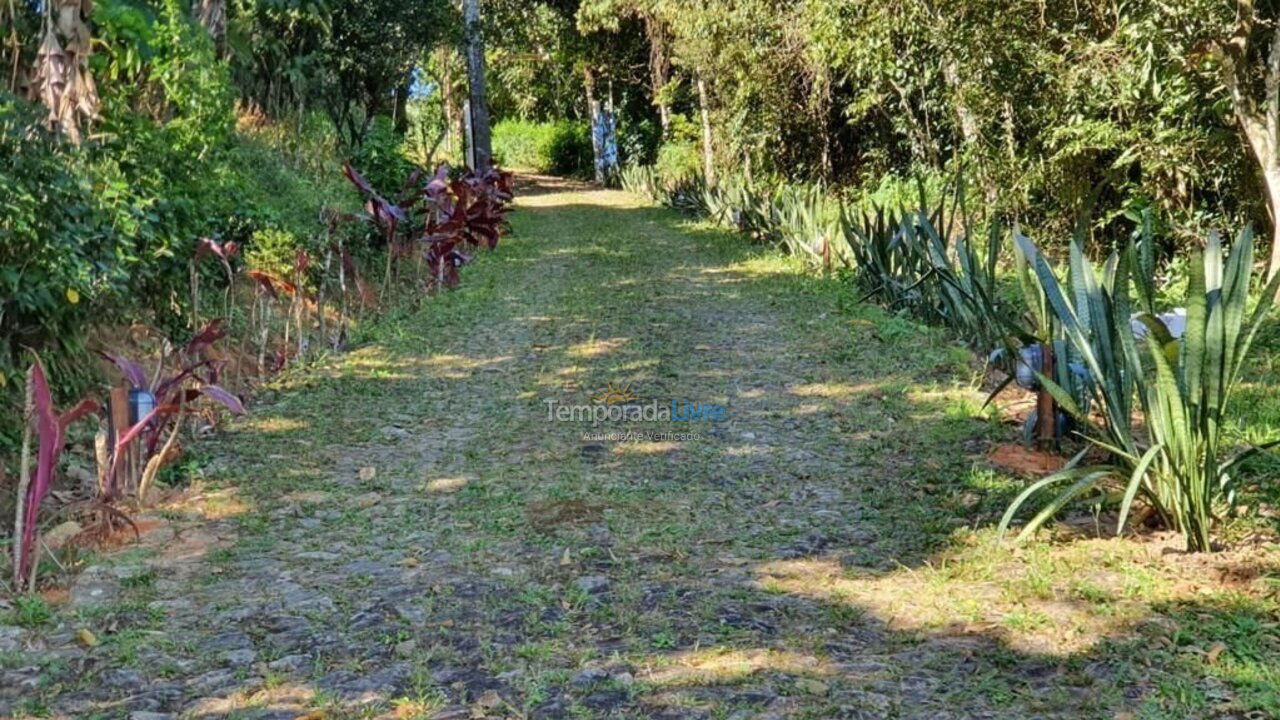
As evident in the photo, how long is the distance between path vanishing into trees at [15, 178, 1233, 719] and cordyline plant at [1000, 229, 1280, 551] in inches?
19.8

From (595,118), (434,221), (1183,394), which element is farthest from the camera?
(595,118)

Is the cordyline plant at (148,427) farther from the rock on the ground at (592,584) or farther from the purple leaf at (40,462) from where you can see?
the rock on the ground at (592,584)

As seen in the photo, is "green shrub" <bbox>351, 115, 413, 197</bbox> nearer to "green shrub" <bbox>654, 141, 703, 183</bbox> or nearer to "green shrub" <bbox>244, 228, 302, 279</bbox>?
"green shrub" <bbox>244, 228, 302, 279</bbox>

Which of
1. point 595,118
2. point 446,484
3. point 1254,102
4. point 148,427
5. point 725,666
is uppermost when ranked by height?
point 595,118

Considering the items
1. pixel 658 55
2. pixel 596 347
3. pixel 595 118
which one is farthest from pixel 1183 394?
pixel 595 118

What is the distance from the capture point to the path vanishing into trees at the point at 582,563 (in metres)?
2.67

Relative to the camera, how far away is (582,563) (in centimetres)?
350

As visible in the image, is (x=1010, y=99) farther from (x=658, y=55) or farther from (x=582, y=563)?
(x=658, y=55)

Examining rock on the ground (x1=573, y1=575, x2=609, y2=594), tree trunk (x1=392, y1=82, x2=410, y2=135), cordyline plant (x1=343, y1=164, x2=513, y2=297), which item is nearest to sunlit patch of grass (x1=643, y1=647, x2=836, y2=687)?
rock on the ground (x1=573, y1=575, x2=609, y2=594)

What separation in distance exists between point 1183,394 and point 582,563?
6.31ft

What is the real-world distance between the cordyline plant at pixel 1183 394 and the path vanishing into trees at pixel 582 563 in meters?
0.50

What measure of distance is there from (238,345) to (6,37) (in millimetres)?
2053

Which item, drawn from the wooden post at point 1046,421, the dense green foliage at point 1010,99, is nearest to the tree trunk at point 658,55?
the dense green foliage at point 1010,99

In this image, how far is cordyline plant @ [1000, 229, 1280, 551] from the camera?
10.4ft
